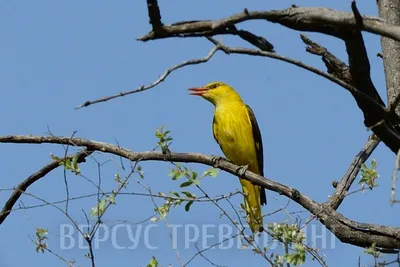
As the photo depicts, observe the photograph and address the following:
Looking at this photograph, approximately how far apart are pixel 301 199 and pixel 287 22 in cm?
137

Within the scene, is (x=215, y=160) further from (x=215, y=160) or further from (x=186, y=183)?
(x=186, y=183)

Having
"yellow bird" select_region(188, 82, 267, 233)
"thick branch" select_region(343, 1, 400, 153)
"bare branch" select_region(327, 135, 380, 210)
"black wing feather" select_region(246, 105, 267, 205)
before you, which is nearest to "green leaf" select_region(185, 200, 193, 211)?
"bare branch" select_region(327, 135, 380, 210)

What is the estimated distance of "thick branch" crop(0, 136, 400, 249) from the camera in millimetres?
4340

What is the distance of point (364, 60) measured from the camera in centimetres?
376

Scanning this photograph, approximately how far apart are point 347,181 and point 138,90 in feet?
6.91

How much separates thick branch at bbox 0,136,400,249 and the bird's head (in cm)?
219

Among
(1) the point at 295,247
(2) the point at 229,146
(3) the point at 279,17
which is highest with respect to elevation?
(2) the point at 229,146

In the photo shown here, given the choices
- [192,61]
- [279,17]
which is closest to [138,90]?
[192,61]

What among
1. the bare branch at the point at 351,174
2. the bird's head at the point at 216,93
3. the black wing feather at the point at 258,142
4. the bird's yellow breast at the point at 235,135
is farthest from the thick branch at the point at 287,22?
the bird's head at the point at 216,93

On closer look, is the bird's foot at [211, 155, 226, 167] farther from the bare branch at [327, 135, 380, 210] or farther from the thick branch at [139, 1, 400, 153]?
the thick branch at [139, 1, 400, 153]

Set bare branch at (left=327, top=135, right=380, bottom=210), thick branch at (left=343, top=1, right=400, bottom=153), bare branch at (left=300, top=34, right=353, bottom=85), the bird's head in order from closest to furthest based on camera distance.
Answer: thick branch at (left=343, top=1, right=400, bottom=153)
bare branch at (left=300, top=34, right=353, bottom=85)
bare branch at (left=327, top=135, right=380, bottom=210)
the bird's head

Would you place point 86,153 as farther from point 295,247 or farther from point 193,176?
point 295,247

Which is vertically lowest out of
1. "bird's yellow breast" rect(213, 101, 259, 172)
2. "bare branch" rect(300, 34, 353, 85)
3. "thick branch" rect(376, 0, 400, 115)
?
"bare branch" rect(300, 34, 353, 85)

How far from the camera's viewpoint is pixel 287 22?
3.51 m
